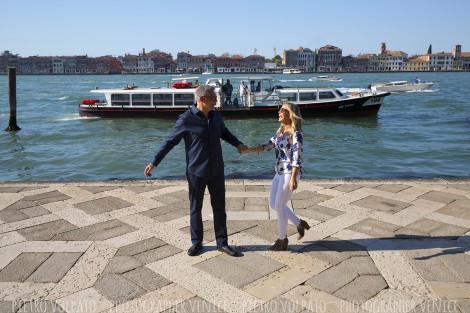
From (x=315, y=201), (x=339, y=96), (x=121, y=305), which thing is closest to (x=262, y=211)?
(x=315, y=201)

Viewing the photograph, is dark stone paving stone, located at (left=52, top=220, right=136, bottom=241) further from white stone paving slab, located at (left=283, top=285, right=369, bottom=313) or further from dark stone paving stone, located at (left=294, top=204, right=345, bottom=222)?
white stone paving slab, located at (left=283, top=285, right=369, bottom=313)

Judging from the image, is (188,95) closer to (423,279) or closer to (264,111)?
(264,111)

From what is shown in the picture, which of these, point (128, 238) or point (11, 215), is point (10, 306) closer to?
point (128, 238)

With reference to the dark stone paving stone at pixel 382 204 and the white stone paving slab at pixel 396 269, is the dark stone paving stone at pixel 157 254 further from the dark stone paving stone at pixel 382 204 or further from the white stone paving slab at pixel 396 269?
the dark stone paving stone at pixel 382 204

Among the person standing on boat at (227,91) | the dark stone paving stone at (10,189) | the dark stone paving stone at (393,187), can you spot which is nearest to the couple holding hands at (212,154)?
the dark stone paving stone at (393,187)

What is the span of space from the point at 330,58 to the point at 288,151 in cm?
20263

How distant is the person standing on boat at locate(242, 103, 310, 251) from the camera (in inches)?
173

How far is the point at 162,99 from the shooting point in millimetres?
27719

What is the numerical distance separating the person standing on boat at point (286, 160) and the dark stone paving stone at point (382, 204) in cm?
204

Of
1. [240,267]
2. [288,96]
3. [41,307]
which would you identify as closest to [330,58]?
[288,96]

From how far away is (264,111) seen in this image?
2705 centimetres

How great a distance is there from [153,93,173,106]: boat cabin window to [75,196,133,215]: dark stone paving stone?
69.9 ft

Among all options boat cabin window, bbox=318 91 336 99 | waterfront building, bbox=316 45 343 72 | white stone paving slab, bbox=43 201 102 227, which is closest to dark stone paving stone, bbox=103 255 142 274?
white stone paving slab, bbox=43 201 102 227

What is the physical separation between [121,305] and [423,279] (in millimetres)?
2586
